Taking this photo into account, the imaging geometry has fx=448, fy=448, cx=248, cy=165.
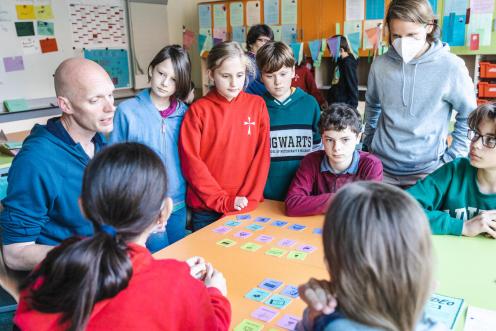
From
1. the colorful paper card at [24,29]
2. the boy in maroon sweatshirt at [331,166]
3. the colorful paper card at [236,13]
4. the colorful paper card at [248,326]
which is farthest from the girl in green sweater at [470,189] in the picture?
the colorful paper card at [236,13]

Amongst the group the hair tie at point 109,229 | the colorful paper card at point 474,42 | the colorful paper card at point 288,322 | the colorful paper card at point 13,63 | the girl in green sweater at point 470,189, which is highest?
the colorful paper card at point 474,42

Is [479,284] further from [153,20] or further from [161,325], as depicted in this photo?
[153,20]

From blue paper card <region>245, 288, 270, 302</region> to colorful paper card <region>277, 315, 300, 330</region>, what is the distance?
0.36ft

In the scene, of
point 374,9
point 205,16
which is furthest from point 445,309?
point 205,16

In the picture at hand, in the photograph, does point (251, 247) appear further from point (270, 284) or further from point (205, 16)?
point (205, 16)

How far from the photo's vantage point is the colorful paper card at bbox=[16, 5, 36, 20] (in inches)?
167

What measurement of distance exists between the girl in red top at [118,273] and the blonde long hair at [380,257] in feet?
1.16

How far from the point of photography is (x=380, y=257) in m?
0.75

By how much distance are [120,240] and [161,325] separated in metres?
0.19

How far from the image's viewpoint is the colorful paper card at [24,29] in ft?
13.9

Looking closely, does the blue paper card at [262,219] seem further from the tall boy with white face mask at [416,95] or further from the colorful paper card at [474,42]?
the colorful paper card at [474,42]

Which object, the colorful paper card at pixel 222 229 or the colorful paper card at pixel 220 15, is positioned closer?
the colorful paper card at pixel 222 229

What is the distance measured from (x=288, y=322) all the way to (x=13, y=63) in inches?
162

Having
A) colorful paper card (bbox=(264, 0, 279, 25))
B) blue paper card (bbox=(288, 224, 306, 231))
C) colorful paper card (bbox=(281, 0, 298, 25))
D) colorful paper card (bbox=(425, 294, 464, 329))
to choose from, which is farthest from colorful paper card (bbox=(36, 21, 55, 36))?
colorful paper card (bbox=(425, 294, 464, 329))
